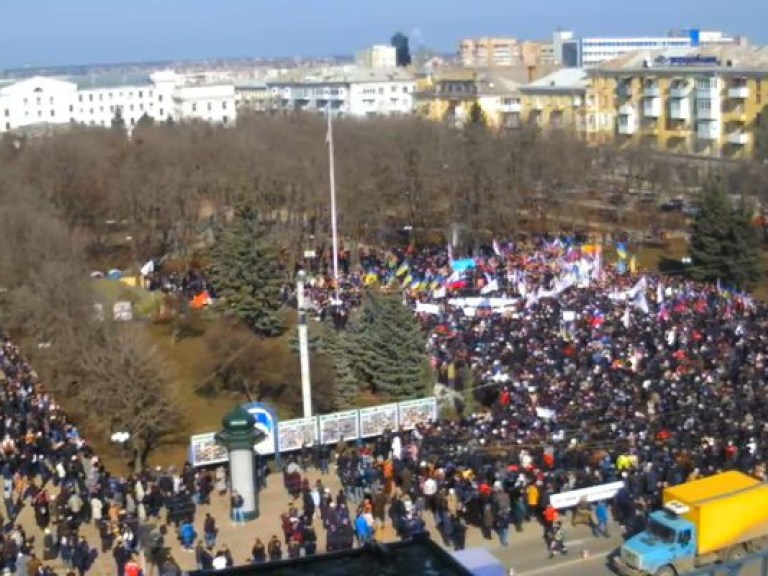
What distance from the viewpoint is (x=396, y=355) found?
24141 mm

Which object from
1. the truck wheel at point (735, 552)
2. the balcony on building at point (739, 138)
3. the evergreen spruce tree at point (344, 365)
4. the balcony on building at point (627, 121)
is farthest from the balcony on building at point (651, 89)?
the truck wheel at point (735, 552)

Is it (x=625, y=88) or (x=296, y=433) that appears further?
(x=625, y=88)

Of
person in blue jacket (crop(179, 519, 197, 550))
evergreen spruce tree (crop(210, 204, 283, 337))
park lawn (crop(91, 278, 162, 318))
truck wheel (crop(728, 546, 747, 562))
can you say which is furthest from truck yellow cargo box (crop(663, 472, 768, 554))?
park lawn (crop(91, 278, 162, 318))

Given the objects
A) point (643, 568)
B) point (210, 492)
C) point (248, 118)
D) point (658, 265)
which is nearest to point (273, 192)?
point (658, 265)

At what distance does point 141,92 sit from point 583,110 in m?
63.5

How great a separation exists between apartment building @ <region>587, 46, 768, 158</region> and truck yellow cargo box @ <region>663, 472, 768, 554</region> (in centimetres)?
5028

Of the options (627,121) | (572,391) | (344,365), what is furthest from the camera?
(627,121)

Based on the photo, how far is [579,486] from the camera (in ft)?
57.4

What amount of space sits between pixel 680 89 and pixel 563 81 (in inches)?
684

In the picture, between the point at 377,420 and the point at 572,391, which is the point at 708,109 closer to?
the point at 572,391

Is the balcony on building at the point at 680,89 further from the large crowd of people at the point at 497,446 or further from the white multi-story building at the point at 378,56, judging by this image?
the white multi-story building at the point at 378,56

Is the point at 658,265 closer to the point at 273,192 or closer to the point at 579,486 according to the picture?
the point at 273,192

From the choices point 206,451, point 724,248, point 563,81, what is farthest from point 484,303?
point 563,81

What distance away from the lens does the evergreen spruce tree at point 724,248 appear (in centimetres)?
3534
